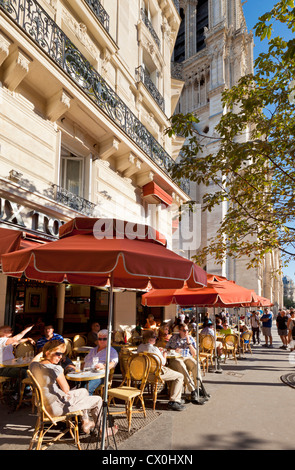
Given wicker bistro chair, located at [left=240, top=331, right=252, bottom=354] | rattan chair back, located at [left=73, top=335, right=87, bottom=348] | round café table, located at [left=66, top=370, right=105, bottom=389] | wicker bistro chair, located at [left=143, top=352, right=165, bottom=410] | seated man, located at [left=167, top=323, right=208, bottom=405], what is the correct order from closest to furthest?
round café table, located at [left=66, top=370, right=105, bottom=389]
wicker bistro chair, located at [left=143, top=352, right=165, bottom=410]
seated man, located at [left=167, top=323, right=208, bottom=405]
rattan chair back, located at [left=73, top=335, right=87, bottom=348]
wicker bistro chair, located at [left=240, top=331, right=252, bottom=354]

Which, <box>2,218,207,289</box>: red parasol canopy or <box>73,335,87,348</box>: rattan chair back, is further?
<box>73,335,87,348</box>: rattan chair back

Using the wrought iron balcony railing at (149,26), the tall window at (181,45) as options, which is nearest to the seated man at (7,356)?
the wrought iron balcony railing at (149,26)

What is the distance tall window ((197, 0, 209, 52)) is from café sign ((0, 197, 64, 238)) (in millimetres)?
58129

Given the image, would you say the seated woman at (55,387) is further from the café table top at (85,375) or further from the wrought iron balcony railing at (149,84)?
the wrought iron balcony railing at (149,84)

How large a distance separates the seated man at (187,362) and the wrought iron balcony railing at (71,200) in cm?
449

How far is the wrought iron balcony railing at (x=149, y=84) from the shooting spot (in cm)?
1380

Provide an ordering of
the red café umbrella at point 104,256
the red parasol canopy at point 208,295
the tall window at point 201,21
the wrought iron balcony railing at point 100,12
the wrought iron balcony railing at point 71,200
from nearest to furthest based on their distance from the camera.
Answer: the red café umbrella at point 104,256 < the red parasol canopy at point 208,295 < the wrought iron balcony railing at point 71,200 < the wrought iron balcony railing at point 100,12 < the tall window at point 201,21

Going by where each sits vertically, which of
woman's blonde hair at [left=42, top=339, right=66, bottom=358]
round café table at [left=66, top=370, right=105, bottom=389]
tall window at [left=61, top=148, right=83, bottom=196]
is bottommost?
round café table at [left=66, top=370, right=105, bottom=389]

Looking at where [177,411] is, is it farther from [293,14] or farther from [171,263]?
[293,14]

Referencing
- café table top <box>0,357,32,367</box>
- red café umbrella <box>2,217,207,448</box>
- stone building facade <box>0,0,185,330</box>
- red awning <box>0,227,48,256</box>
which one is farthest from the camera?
stone building facade <box>0,0,185,330</box>

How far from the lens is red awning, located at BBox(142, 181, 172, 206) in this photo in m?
13.2

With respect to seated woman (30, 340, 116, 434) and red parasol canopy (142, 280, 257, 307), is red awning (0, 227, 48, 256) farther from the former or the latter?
red parasol canopy (142, 280, 257, 307)

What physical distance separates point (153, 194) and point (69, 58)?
19.1 feet

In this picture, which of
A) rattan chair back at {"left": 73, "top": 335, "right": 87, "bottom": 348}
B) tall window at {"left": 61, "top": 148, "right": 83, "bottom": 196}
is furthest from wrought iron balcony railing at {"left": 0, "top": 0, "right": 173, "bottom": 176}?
rattan chair back at {"left": 73, "top": 335, "right": 87, "bottom": 348}
